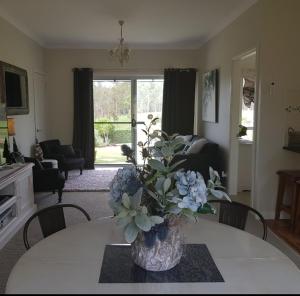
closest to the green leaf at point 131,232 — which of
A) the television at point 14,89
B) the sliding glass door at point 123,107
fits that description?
the television at point 14,89

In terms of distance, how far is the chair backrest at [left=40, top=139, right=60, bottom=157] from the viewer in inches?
259

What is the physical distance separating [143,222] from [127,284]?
0.29 metres

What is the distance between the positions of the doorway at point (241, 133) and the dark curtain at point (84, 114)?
340cm

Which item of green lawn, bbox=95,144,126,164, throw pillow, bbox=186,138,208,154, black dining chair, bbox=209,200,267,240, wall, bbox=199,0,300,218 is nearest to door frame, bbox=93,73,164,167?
green lawn, bbox=95,144,126,164

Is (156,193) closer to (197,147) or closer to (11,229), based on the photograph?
(11,229)

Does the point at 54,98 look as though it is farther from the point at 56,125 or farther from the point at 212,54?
the point at 212,54

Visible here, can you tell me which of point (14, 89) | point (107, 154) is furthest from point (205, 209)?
point (107, 154)

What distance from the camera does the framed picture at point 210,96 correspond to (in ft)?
19.9

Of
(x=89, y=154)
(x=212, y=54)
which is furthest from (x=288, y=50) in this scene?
(x=89, y=154)

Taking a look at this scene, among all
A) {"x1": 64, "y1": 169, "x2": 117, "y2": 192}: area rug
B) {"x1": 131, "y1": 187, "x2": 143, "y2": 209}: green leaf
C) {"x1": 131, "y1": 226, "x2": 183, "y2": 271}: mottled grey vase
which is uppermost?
Result: {"x1": 131, "y1": 187, "x2": 143, "y2": 209}: green leaf

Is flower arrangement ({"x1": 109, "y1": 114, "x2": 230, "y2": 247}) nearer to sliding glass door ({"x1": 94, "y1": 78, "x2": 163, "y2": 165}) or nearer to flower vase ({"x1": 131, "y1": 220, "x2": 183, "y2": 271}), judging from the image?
flower vase ({"x1": 131, "y1": 220, "x2": 183, "y2": 271})

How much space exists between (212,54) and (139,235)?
5.65 metres

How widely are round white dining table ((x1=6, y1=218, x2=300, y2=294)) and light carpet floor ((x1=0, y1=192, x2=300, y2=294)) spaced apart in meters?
1.31

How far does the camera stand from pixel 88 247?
5.45 feet
